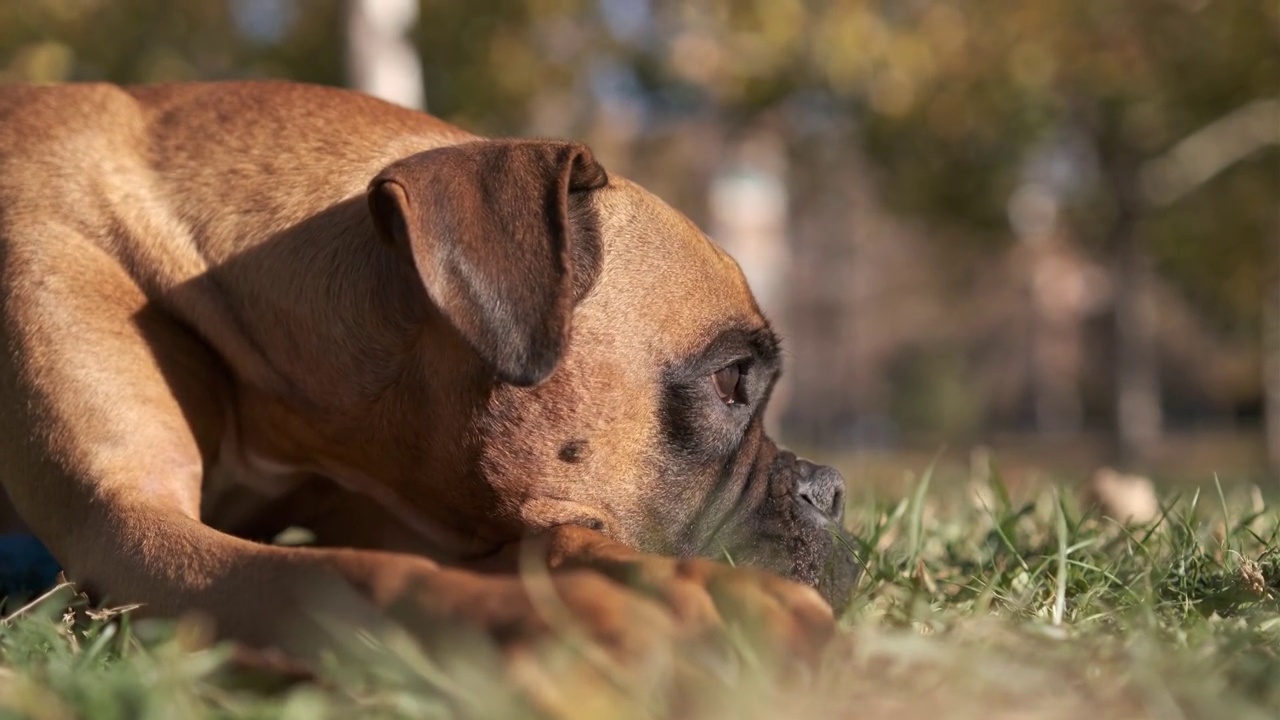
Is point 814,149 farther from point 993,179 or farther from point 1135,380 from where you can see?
point 1135,380

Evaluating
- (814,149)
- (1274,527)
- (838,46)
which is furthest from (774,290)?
(1274,527)

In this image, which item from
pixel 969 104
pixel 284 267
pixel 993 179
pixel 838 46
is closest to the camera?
pixel 284 267

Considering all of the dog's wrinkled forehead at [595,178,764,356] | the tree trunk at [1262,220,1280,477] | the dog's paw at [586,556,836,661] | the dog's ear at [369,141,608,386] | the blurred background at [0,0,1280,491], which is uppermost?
the dog's ear at [369,141,608,386]

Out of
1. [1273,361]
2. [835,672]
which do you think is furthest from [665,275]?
[1273,361]

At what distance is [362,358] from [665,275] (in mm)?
809

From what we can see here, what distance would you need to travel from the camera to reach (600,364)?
3279 mm

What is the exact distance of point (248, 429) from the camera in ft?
Result: 11.9

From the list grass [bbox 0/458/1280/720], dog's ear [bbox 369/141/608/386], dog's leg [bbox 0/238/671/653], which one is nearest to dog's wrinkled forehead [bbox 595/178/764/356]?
dog's ear [bbox 369/141/608/386]

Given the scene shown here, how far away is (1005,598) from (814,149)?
1765 centimetres

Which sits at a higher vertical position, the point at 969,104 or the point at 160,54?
the point at 160,54

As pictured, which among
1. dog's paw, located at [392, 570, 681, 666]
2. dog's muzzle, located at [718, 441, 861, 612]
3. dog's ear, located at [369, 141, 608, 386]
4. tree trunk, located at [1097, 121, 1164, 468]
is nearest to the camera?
dog's paw, located at [392, 570, 681, 666]

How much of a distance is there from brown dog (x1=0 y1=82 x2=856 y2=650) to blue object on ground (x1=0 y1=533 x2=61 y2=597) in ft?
0.99

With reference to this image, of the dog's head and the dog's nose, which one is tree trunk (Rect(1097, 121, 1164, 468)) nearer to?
the dog's nose

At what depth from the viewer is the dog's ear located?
2.82 meters
